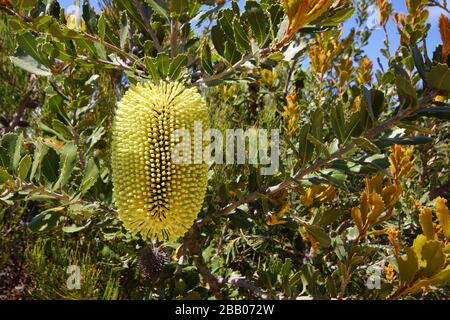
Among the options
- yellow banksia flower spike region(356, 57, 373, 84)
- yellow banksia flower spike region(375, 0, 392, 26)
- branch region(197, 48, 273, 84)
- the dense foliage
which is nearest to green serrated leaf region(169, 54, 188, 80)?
the dense foliage

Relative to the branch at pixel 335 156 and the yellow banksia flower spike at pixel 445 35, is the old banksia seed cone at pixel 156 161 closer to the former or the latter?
the branch at pixel 335 156

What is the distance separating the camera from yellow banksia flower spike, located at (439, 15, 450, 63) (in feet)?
3.10

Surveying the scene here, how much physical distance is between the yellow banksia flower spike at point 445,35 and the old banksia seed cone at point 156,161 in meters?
0.56

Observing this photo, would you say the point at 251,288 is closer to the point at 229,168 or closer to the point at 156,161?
the point at 229,168

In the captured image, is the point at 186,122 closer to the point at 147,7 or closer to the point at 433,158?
the point at 147,7

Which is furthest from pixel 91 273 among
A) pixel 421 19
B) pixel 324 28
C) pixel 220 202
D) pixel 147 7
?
pixel 421 19

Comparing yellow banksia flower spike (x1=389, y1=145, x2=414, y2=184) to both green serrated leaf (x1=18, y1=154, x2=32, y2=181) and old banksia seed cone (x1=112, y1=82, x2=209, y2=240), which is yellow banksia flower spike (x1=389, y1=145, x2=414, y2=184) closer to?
old banksia seed cone (x1=112, y1=82, x2=209, y2=240)

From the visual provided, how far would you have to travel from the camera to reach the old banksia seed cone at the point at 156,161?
99 cm

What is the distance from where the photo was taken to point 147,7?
126cm

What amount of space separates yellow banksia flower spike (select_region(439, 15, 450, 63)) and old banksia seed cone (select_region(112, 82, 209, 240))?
0.56 metres

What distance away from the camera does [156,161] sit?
100 centimetres

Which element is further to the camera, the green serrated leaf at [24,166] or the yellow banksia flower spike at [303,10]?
the green serrated leaf at [24,166]

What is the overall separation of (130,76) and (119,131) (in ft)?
0.98

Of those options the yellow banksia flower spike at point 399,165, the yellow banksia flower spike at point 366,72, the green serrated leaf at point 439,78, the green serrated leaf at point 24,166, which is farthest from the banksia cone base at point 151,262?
the yellow banksia flower spike at point 366,72
